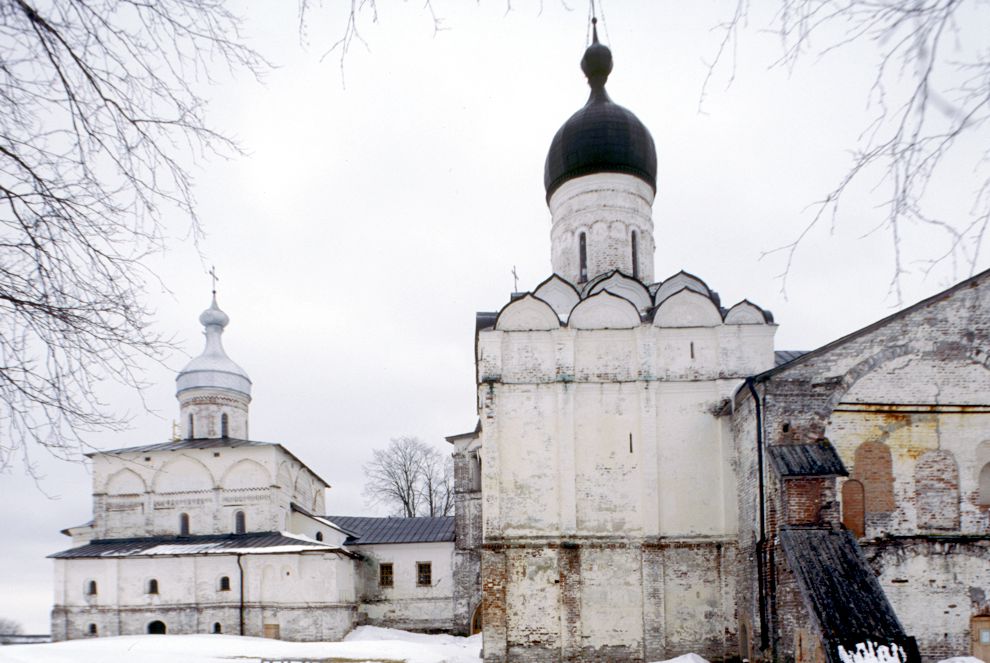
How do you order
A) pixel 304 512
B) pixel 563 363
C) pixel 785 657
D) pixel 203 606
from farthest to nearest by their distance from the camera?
1. pixel 304 512
2. pixel 203 606
3. pixel 563 363
4. pixel 785 657

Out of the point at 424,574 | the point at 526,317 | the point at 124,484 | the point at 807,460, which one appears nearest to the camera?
the point at 807,460

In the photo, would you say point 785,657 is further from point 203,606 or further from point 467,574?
point 203,606

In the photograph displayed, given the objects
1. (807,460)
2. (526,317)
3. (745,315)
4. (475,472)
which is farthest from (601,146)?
(807,460)

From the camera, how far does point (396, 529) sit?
28.9m

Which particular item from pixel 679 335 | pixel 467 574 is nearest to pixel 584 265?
pixel 679 335

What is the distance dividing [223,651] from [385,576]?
8976 mm

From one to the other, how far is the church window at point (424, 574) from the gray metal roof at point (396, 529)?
787 millimetres

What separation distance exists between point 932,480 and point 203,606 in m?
19.6

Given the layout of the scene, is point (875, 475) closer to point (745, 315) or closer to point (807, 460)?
point (807, 460)

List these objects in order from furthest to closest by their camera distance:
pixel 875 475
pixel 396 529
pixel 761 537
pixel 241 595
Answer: pixel 396 529, pixel 241 595, pixel 761 537, pixel 875 475

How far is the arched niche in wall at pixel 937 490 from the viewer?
1191 centimetres

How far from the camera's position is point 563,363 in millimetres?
15391

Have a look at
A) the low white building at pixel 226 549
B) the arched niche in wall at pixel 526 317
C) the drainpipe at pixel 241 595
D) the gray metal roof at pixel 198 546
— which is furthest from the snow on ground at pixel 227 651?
the arched niche in wall at pixel 526 317

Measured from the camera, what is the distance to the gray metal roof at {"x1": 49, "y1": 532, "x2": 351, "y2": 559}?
23.9 metres
